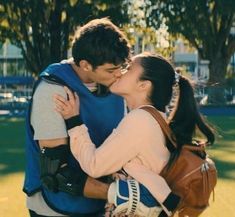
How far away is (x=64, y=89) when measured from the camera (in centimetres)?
277

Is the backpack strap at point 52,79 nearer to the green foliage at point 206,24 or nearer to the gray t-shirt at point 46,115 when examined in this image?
the gray t-shirt at point 46,115

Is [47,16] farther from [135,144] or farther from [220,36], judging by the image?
[135,144]

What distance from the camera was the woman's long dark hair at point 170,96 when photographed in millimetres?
2754

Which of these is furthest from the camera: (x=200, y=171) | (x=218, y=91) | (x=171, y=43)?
(x=171, y=43)

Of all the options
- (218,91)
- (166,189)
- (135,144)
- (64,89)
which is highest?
(64,89)

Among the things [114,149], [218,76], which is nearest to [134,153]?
[114,149]

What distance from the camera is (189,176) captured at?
8.53 ft

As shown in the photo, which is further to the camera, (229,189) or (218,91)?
(218,91)

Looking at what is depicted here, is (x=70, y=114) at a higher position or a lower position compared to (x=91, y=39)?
lower

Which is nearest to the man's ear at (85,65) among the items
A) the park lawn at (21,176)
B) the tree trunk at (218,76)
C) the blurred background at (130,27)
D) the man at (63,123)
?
the man at (63,123)

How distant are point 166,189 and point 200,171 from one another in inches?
6.3

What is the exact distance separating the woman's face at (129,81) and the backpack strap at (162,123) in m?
0.12

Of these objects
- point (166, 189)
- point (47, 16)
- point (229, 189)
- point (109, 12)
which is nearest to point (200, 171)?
point (166, 189)

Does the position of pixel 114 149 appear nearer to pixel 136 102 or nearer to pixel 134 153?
pixel 134 153
